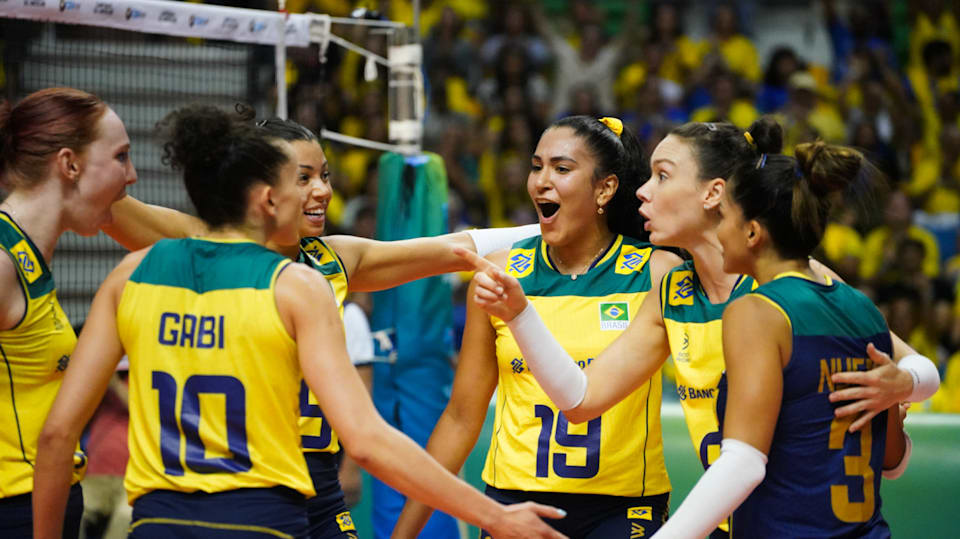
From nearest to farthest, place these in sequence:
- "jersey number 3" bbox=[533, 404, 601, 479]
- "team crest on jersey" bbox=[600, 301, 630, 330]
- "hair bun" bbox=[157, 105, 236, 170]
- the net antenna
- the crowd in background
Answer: "hair bun" bbox=[157, 105, 236, 170] < "jersey number 3" bbox=[533, 404, 601, 479] < "team crest on jersey" bbox=[600, 301, 630, 330] < the net antenna < the crowd in background

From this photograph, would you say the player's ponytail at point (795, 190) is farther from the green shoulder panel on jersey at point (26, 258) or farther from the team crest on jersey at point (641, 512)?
the green shoulder panel on jersey at point (26, 258)

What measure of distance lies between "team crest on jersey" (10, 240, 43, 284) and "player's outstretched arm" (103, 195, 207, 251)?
0.52 m

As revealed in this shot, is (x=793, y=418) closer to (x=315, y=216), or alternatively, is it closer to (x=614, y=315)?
(x=614, y=315)

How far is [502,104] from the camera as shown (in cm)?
1045

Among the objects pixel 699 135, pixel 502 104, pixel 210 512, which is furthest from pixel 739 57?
pixel 210 512

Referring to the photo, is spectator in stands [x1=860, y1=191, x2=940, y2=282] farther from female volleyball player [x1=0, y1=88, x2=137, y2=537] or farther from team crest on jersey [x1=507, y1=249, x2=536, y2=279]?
female volleyball player [x1=0, y1=88, x2=137, y2=537]

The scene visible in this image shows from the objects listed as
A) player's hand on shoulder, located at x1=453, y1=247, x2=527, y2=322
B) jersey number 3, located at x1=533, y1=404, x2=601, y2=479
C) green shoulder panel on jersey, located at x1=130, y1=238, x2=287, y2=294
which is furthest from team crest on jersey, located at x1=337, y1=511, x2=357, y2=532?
green shoulder panel on jersey, located at x1=130, y1=238, x2=287, y2=294

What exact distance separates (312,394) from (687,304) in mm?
1189

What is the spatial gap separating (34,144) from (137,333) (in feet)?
3.10

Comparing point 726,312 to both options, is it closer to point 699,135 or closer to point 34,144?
point 699,135

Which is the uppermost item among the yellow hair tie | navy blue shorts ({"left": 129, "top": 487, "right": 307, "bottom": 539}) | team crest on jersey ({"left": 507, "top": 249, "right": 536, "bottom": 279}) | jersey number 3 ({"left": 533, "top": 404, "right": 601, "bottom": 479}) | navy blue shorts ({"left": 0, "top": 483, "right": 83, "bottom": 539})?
the yellow hair tie

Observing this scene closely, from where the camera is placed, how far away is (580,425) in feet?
11.0

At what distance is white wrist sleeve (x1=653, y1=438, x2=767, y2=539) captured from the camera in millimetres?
2514

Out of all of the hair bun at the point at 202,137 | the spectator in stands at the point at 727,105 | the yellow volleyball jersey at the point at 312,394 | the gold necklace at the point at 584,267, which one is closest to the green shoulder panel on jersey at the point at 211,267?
the hair bun at the point at 202,137
